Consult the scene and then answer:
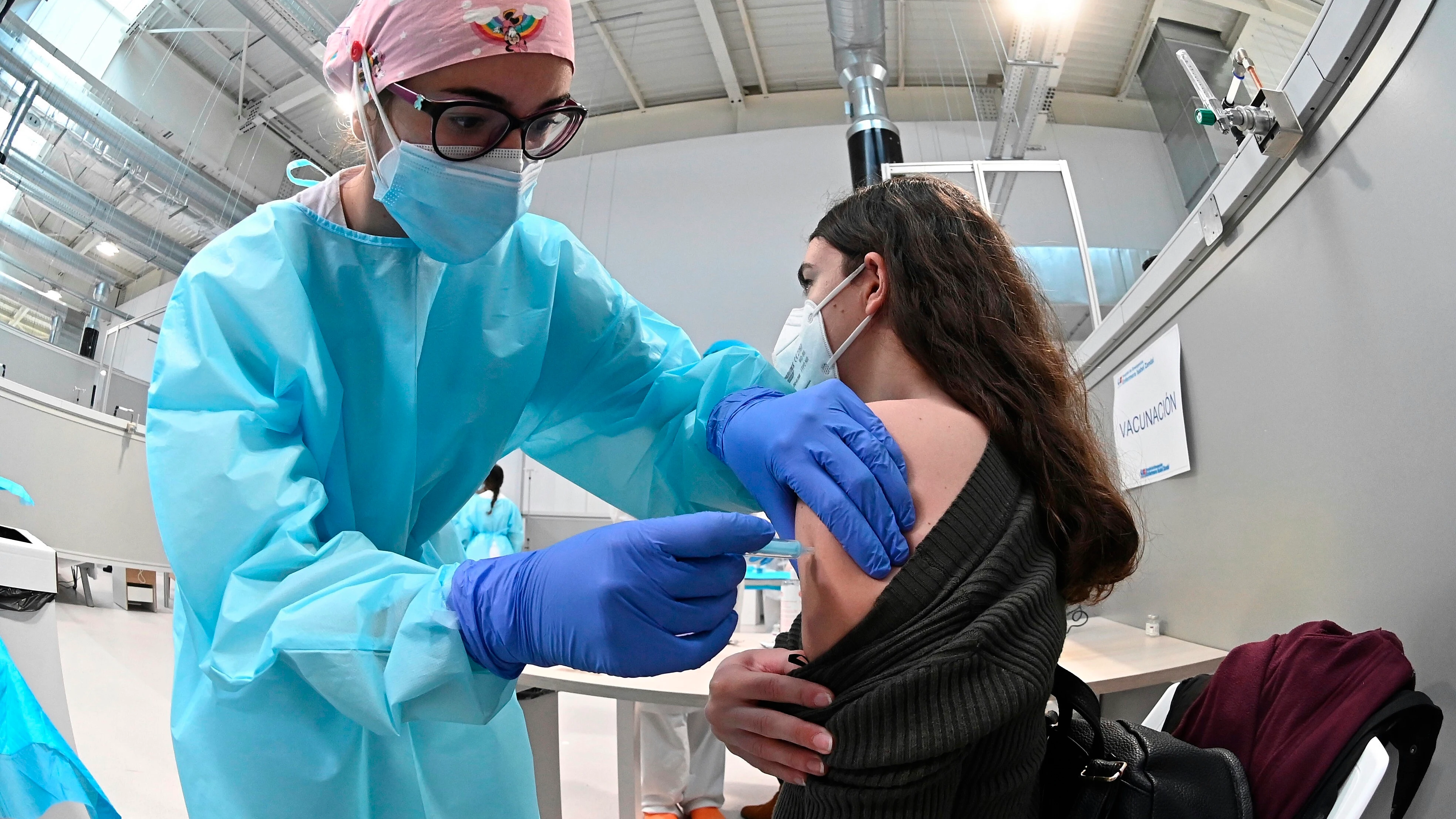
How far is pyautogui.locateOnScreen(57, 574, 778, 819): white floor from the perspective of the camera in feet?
6.52

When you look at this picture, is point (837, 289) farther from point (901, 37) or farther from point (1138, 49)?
point (901, 37)

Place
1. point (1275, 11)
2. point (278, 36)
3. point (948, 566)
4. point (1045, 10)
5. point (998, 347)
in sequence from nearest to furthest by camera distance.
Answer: point (948, 566) → point (998, 347) → point (1275, 11) → point (1045, 10) → point (278, 36)

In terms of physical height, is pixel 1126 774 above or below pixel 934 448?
below

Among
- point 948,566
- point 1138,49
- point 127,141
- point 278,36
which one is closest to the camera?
point 948,566

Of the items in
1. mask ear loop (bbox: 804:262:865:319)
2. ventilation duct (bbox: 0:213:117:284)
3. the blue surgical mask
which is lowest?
mask ear loop (bbox: 804:262:865:319)

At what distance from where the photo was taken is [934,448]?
0.77m

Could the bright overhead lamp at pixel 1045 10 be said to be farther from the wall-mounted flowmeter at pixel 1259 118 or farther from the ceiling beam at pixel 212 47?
the ceiling beam at pixel 212 47

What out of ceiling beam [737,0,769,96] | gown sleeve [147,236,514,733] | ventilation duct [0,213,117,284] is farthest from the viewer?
ventilation duct [0,213,117,284]

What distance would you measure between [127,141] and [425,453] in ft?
20.3

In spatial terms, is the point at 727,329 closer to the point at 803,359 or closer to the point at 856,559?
the point at 803,359

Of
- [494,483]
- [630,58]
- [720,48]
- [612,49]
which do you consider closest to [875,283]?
[494,483]

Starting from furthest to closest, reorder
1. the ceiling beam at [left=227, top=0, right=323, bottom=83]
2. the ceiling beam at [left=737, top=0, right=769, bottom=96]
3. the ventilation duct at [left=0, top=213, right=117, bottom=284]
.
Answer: the ventilation duct at [left=0, top=213, right=117, bottom=284] < the ceiling beam at [left=737, top=0, right=769, bottom=96] < the ceiling beam at [left=227, top=0, right=323, bottom=83]

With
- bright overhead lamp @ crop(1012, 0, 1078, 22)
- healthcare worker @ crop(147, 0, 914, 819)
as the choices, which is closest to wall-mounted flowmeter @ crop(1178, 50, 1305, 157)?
healthcare worker @ crop(147, 0, 914, 819)

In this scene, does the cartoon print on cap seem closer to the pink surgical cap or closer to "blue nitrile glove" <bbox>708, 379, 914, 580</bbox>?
the pink surgical cap
